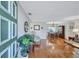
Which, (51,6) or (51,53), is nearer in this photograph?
(51,6)

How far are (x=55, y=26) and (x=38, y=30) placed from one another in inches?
121

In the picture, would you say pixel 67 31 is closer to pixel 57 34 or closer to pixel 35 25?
pixel 57 34

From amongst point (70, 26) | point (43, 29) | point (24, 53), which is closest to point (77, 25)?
point (70, 26)

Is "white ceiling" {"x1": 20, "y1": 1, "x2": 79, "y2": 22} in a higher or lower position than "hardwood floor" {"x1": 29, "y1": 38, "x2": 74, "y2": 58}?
higher

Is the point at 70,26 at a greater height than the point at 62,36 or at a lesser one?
greater

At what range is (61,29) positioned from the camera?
56.3 ft

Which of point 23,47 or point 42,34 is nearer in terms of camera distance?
point 23,47

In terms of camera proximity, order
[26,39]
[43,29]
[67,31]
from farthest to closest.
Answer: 1. [67,31]
2. [43,29]
3. [26,39]

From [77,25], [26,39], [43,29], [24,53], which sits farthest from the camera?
[43,29]

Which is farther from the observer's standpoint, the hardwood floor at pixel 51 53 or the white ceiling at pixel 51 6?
the hardwood floor at pixel 51 53

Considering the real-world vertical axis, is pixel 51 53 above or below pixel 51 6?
below

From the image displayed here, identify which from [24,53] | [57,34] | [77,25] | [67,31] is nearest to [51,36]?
[57,34]

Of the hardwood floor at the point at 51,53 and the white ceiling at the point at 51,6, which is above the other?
the white ceiling at the point at 51,6

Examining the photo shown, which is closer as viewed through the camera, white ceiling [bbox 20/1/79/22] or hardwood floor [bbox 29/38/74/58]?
white ceiling [bbox 20/1/79/22]
